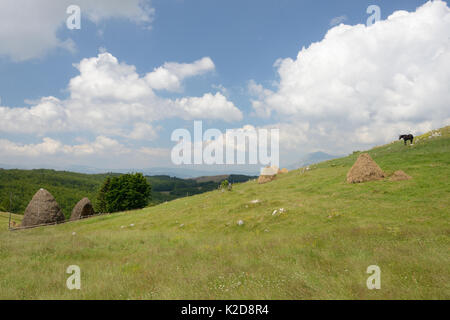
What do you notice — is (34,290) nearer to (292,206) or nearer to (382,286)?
(382,286)

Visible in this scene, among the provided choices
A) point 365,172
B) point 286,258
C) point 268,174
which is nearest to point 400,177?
point 365,172

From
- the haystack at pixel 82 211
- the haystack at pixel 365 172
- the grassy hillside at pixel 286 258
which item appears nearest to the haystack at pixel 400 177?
the grassy hillside at pixel 286 258

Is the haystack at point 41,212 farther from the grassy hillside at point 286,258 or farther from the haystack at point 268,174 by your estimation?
the haystack at point 268,174

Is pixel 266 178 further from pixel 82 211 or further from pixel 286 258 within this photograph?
pixel 82 211

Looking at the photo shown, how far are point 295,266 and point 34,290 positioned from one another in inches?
368

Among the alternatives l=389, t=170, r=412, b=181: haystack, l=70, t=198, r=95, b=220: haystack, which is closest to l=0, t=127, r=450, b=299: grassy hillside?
l=389, t=170, r=412, b=181: haystack

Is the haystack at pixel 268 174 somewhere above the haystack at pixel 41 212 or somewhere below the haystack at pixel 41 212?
above

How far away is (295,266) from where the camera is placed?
8.09 metres

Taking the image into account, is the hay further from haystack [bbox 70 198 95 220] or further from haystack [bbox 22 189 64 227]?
haystack [bbox 22 189 64 227]

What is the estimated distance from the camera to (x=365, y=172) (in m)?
23.2

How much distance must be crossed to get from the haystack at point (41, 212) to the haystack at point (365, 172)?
48.7 m

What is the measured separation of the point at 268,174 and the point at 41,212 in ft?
139

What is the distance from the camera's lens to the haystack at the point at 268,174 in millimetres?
42250
